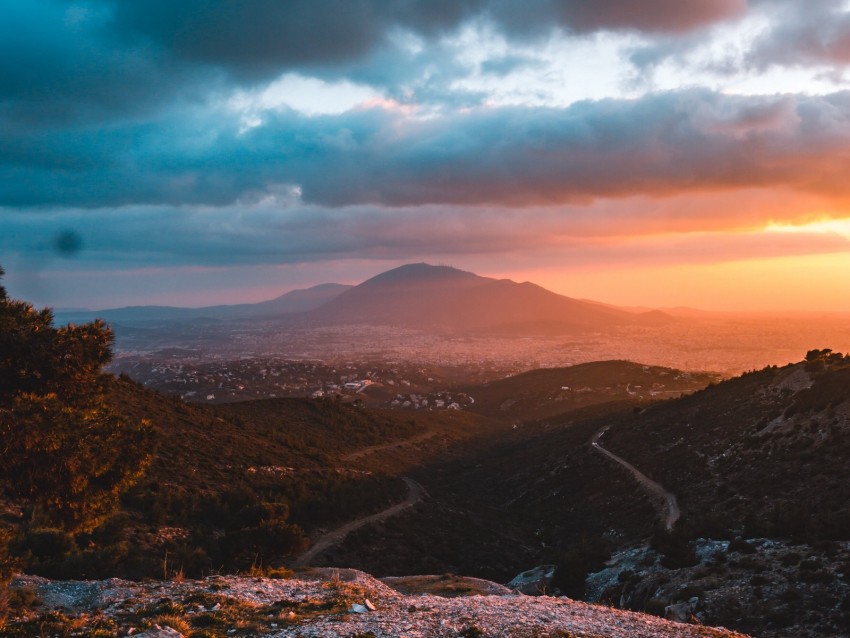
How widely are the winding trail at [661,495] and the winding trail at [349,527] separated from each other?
16454 mm

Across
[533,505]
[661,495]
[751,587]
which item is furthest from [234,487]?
[751,587]

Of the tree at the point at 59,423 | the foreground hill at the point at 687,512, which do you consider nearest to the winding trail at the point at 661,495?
the foreground hill at the point at 687,512

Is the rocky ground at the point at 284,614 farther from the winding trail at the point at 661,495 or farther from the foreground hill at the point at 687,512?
the winding trail at the point at 661,495

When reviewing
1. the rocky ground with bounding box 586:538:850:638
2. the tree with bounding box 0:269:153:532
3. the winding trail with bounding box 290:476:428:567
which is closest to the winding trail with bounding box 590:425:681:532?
the rocky ground with bounding box 586:538:850:638

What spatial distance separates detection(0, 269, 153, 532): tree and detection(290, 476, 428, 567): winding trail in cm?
1611

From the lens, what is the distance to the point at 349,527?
105 feet

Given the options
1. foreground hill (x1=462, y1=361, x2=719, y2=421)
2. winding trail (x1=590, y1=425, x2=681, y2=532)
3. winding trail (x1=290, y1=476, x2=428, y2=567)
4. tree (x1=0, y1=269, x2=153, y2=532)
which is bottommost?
foreground hill (x1=462, y1=361, x2=719, y2=421)

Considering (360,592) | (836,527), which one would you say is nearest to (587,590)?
(836,527)

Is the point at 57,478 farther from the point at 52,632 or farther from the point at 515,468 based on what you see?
the point at 515,468

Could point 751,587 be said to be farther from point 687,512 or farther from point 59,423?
point 59,423

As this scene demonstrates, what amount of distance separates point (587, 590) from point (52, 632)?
61.7ft

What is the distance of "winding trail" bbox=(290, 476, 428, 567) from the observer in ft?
88.9

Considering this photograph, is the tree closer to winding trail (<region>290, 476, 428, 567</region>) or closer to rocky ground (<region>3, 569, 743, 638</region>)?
rocky ground (<region>3, 569, 743, 638</region>)

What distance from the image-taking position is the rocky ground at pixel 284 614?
9953mm
